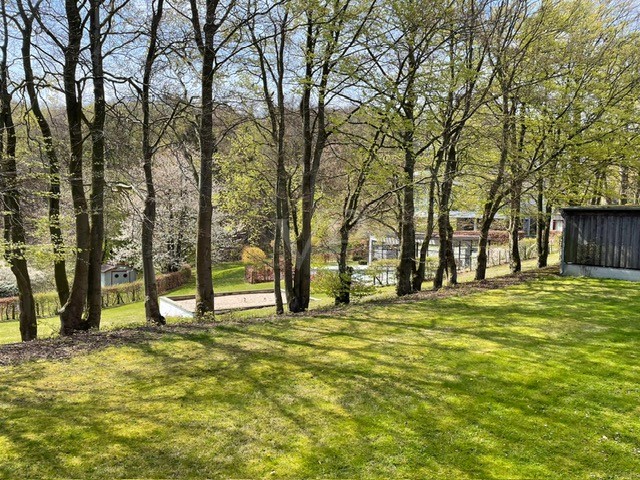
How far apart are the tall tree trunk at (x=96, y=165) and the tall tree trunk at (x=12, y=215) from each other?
1.21m

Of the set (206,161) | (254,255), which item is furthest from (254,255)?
(206,161)

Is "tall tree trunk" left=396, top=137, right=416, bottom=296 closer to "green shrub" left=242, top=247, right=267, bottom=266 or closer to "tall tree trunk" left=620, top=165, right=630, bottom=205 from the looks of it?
"green shrub" left=242, top=247, right=267, bottom=266

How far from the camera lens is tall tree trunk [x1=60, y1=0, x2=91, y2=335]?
7.73 m

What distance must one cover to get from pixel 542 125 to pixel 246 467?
11341 mm

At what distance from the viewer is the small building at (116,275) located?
24.9 metres

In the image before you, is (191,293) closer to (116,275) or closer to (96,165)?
(116,275)

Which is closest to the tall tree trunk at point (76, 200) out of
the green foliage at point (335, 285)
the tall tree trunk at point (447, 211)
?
the green foliage at point (335, 285)

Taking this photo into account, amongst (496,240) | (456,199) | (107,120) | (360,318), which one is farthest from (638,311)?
(496,240)

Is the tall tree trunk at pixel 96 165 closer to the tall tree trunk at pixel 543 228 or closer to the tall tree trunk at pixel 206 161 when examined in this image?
the tall tree trunk at pixel 206 161

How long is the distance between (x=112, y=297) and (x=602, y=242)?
21082mm

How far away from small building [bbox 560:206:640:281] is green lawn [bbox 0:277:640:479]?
5.11m

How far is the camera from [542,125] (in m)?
11.2

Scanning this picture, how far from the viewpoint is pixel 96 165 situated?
812 cm

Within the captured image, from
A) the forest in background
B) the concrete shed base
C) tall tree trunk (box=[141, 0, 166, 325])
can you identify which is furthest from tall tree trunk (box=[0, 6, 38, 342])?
the concrete shed base
